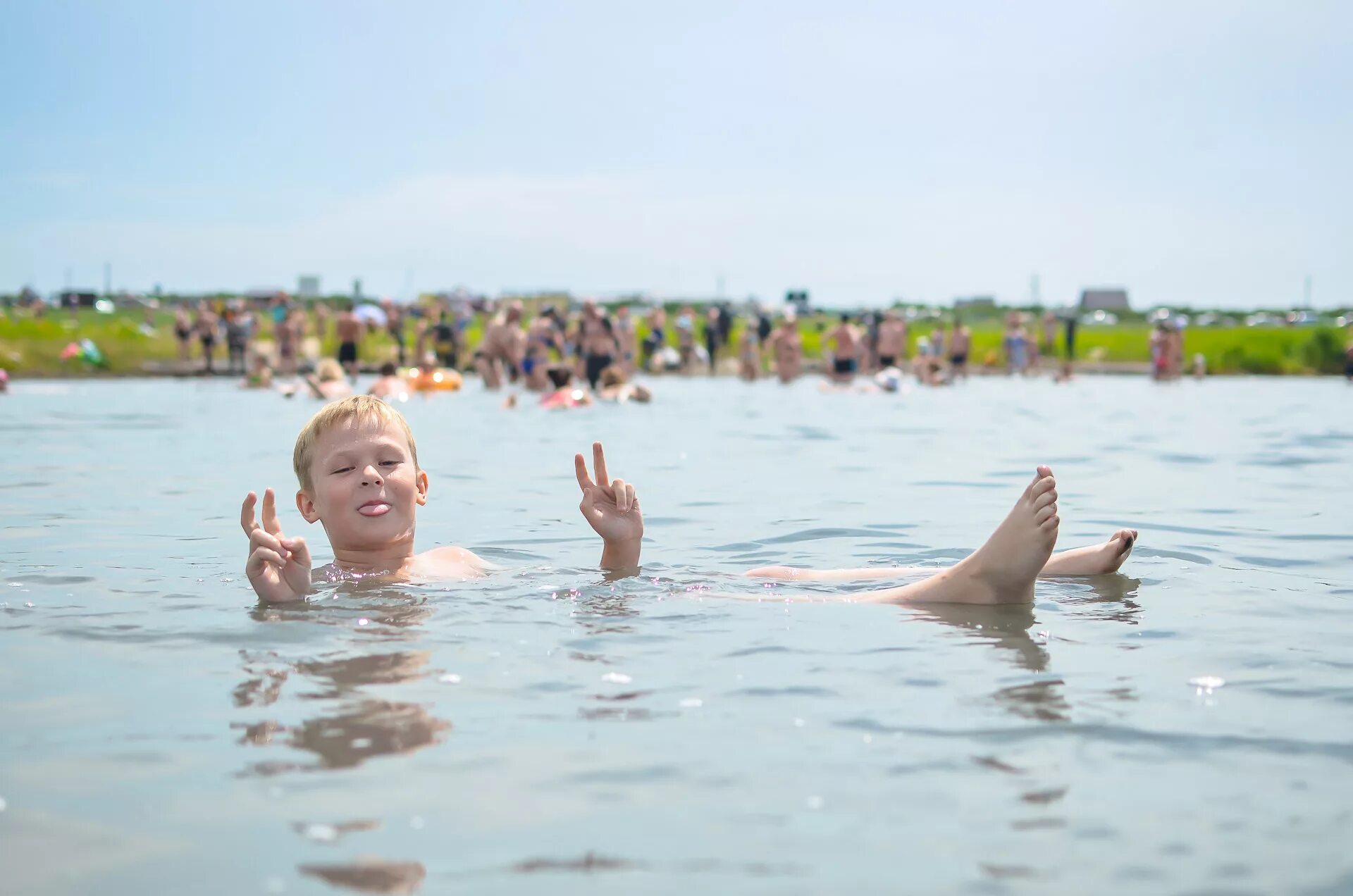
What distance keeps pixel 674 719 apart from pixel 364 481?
1905 mm

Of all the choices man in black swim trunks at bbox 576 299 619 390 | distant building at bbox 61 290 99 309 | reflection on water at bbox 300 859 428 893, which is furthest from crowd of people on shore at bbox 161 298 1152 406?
distant building at bbox 61 290 99 309

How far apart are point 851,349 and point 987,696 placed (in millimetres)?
24359

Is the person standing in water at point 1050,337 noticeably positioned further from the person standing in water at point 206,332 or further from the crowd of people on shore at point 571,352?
the person standing in water at point 206,332

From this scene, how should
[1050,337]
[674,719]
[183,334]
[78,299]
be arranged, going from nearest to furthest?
A: [674,719], [183,334], [1050,337], [78,299]

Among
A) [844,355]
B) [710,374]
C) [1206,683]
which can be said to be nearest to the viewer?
[1206,683]

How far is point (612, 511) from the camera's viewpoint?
4992 mm

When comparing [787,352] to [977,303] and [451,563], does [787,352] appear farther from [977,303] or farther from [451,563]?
[977,303]

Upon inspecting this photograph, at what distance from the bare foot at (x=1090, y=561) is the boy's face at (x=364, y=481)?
2.41 metres

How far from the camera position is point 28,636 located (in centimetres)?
430

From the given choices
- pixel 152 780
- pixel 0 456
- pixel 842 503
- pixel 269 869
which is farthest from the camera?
pixel 0 456

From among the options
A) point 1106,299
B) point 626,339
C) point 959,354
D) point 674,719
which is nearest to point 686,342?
point 626,339

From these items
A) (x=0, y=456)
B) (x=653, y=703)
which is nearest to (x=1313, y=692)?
(x=653, y=703)

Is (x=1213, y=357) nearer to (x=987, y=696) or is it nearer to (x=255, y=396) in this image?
(x=255, y=396)

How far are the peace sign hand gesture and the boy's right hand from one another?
0.96m
